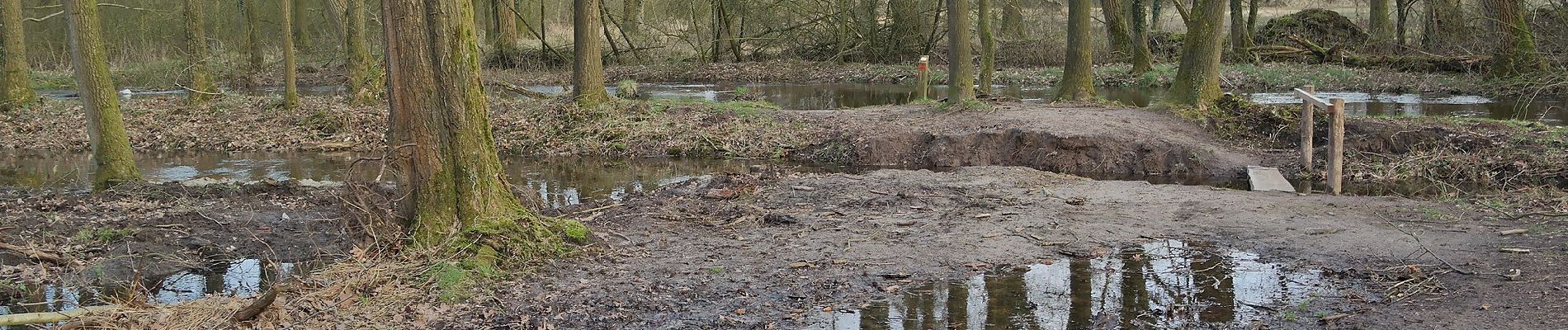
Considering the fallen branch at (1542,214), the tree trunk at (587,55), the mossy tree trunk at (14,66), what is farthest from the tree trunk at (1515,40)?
the mossy tree trunk at (14,66)

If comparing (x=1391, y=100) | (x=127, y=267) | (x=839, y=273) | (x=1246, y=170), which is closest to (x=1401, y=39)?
(x=1391, y=100)

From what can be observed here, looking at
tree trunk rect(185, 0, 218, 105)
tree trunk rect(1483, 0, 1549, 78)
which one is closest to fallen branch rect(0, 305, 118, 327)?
tree trunk rect(185, 0, 218, 105)

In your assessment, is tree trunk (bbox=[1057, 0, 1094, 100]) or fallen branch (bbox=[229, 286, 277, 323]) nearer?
fallen branch (bbox=[229, 286, 277, 323])

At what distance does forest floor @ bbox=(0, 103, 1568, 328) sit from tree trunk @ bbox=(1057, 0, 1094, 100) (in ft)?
19.9

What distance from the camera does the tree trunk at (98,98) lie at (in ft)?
34.2

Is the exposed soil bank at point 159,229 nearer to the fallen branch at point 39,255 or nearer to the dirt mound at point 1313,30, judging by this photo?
the fallen branch at point 39,255

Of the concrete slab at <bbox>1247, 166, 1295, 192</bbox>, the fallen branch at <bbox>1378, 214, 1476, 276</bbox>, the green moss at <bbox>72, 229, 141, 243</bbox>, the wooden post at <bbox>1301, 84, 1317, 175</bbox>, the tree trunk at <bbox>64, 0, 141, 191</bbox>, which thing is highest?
the tree trunk at <bbox>64, 0, 141, 191</bbox>

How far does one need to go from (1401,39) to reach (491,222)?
27.6 metres

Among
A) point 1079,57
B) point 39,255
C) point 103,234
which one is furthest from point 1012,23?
point 39,255

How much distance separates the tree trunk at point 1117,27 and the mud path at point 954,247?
16.1m

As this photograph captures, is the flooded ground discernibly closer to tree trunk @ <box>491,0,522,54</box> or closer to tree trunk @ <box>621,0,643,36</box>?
tree trunk @ <box>621,0,643,36</box>

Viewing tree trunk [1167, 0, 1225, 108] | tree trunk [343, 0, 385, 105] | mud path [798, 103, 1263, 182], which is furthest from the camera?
tree trunk [343, 0, 385, 105]

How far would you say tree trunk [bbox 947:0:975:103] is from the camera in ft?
57.4

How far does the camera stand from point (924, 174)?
11.6 metres
